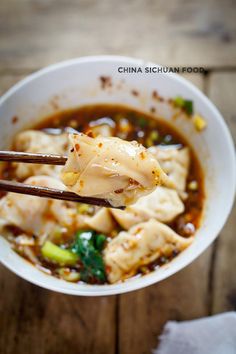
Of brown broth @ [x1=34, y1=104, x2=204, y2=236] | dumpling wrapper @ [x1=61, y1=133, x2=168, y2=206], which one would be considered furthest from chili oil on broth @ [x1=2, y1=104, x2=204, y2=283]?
dumpling wrapper @ [x1=61, y1=133, x2=168, y2=206]

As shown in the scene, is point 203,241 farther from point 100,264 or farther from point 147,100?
point 147,100

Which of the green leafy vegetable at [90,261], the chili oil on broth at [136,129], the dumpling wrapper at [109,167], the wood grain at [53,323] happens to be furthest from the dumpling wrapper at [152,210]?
the dumpling wrapper at [109,167]

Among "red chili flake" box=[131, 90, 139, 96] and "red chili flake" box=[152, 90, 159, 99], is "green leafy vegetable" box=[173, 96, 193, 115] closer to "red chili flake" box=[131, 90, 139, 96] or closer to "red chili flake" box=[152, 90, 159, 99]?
"red chili flake" box=[152, 90, 159, 99]

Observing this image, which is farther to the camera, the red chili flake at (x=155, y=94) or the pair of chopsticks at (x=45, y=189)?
the red chili flake at (x=155, y=94)

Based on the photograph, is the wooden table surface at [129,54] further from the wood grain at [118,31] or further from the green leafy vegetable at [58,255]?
the green leafy vegetable at [58,255]

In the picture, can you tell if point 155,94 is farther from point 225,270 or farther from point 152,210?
point 225,270

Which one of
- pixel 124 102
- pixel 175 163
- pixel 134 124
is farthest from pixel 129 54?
pixel 175 163
